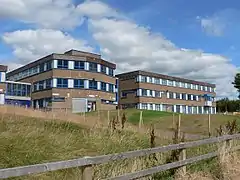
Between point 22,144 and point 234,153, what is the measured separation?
617cm

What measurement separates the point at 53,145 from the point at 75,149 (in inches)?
33.6

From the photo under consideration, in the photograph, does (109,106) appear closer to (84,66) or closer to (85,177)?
(84,66)

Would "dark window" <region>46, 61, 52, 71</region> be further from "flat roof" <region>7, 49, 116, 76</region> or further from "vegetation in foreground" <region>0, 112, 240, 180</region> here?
"vegetation in foreground" <region>0, 112, 240, 180</region>

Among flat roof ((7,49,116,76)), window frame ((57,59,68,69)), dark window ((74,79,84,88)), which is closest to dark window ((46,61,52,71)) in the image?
flat roof ((7,49,116,76))

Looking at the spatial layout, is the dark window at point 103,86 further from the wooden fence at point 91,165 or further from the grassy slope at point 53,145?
the wooden fence at point 91,165

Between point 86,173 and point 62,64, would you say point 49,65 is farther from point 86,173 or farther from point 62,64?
point 86,173

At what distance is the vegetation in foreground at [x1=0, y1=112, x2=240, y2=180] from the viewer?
752 centimetres

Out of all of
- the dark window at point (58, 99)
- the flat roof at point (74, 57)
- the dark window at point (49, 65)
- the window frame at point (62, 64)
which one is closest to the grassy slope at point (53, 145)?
the dark window at point (58, 99)

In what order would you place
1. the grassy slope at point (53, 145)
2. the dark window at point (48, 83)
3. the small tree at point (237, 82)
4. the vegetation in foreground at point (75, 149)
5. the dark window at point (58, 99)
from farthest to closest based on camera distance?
the small tree at point (237, 82), the dark window at point (48, 83), the dark window at point (58, 99), the grassy slope at point (53, 145), the vegetation in foreground at point (75, 149)

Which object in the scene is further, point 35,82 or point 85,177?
point 35,82

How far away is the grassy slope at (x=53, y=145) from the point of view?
26.8 ft

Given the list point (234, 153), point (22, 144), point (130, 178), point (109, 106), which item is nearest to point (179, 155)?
point (130, 178)

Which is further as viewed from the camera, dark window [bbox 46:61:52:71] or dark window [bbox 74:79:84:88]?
dark window [bbox 46:61:52:71]

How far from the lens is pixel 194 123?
40.4 meters
